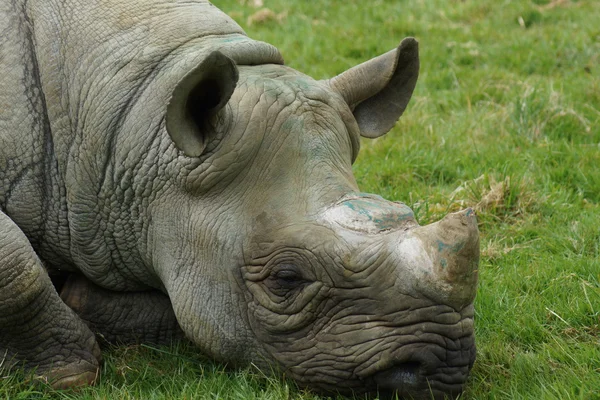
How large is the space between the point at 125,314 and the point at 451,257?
2.19m

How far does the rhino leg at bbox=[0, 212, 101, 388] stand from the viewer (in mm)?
5473

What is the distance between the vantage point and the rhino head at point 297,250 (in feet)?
16.2

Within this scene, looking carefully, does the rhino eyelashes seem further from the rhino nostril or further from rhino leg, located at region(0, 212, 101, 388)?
rhino leg, located at region(0, 212, 101, 388)

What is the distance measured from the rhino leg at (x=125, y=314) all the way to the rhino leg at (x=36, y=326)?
33 centimetres

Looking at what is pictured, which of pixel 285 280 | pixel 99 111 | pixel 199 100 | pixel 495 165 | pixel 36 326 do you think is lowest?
pixel 495 165

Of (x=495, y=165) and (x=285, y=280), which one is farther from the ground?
(x=285, y=280)

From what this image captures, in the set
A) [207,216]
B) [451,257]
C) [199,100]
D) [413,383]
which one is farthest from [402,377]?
[199,100]

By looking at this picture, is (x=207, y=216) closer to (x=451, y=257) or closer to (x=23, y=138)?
(x=23, y=138)

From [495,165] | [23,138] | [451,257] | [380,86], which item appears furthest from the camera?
[495,165]

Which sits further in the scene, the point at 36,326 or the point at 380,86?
the point at 380,86

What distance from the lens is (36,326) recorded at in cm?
567

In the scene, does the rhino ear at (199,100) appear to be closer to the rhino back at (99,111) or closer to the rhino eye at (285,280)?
the rhino back at (99,111)

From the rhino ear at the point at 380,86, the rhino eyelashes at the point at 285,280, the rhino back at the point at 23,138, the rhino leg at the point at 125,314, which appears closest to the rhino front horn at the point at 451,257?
the rhino eyelashes at the point at 285,280

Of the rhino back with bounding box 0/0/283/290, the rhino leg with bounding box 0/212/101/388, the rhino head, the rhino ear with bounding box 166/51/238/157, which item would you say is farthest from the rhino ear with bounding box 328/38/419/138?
the rhino leg with bounding box 0/212/101/388
